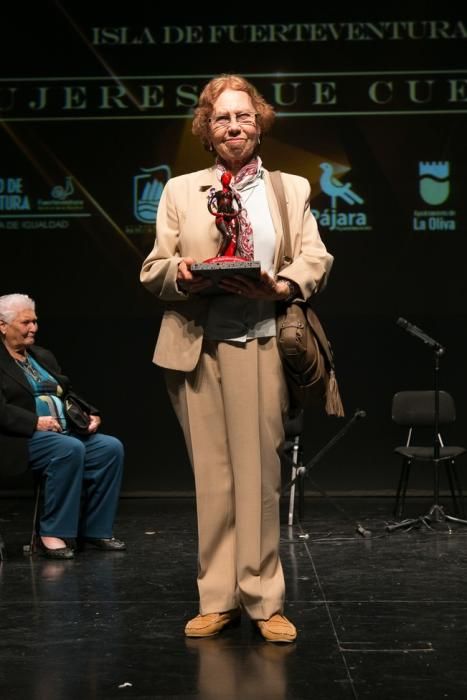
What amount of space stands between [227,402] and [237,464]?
182 millimetres

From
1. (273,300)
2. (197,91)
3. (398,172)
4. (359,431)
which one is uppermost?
(197,91)

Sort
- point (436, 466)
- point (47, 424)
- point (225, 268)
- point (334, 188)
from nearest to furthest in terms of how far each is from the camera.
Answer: point (225, 268) → point (47, 424) → point (436, 466) → point (334, 188)

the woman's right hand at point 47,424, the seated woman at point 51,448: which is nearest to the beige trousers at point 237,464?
the seated woman at point 51,448

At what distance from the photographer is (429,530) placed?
541 centimetres

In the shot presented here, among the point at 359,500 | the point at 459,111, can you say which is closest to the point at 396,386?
the point at 359,500

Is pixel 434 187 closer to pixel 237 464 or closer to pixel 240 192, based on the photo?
pixel 240 192

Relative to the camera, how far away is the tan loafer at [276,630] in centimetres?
299

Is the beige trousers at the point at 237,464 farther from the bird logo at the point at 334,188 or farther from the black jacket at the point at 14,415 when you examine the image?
the bird logo at the point at 334,188

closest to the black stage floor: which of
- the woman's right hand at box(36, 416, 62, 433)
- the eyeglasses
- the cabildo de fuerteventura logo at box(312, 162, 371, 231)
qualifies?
the woman's right hand at box(36, 416, 62, 433)

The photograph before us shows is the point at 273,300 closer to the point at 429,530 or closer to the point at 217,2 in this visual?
the point at 429,530

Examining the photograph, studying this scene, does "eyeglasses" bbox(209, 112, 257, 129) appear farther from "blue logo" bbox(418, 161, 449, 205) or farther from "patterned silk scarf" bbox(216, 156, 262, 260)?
"blue logo" bbox(418, 161, 449, 205)

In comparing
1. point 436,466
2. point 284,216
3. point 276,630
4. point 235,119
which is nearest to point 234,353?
point 284,216

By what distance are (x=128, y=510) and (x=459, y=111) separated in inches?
127

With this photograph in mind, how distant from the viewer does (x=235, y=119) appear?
2959 millimetres
